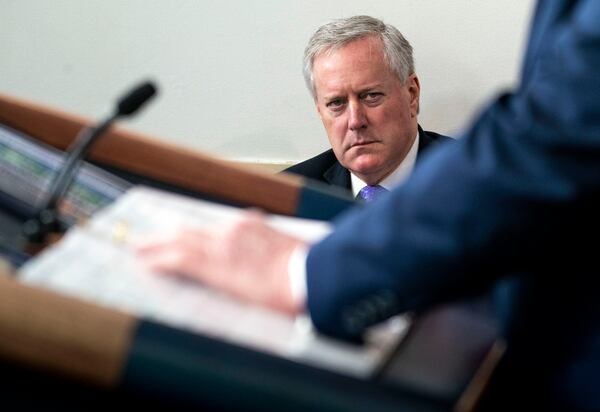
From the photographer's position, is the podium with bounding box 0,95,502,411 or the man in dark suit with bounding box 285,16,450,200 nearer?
the podium with bounding box 0,95,502,411

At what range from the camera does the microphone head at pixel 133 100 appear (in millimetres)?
895

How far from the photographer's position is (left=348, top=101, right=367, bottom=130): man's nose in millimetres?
1962

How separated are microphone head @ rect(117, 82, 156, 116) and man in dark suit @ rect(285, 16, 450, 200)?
106 centimetres

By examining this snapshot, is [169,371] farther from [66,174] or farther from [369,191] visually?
[369,191]

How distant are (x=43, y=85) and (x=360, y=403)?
207cm

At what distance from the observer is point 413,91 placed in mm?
2070

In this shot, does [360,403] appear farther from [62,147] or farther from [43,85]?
[43,85]

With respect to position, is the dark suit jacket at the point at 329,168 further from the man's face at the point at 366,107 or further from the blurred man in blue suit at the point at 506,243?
the blurred man in blue suit at the point at 506,243

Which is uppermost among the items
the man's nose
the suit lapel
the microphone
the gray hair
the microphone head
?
the microphone head

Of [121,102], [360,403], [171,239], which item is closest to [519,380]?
[360,403]

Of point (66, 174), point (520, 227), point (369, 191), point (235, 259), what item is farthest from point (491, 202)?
point (369, 191)

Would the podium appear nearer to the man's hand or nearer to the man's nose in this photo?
the man's hand

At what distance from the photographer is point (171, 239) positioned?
691 millimetres

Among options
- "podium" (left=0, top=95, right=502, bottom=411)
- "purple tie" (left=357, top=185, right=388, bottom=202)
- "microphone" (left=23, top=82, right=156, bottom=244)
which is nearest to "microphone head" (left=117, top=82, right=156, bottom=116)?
"microphone" (left=23, top=82, right=156, bottom=244)
